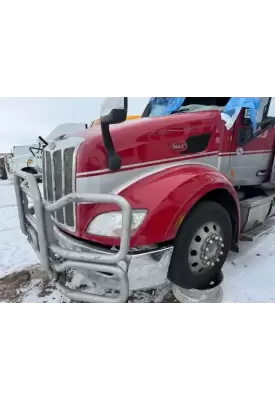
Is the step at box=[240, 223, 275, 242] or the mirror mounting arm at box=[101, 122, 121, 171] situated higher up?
the mirror mounting arm at box=[101, 122, 121, 171]

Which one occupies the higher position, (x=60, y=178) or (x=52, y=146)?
(x=52, y=146)

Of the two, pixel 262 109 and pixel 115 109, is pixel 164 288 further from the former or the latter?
pixel 262 109

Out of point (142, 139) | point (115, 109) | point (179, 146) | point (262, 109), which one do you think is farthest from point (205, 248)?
point (262, 109)

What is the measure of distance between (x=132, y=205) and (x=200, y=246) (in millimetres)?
697

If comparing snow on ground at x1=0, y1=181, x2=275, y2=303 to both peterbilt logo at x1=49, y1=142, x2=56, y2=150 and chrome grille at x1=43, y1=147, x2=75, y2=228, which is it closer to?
chrome grille at x1=43, y1=147, x2=75, y2=228

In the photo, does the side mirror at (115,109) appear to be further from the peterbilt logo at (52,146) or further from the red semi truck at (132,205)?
the peterbilt logo at (52,146)

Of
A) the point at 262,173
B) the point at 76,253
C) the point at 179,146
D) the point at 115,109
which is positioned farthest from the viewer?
the point at 262,173

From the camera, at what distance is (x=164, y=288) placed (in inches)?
100

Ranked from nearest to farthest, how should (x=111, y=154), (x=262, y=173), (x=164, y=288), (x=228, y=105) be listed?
1. (x=111, y=154)
2. (x=164, y=288)
3. (x=228, y=105)
4. (x=262, y=173)

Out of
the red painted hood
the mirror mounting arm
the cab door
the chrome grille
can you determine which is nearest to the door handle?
the cab door

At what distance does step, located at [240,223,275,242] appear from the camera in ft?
9.91

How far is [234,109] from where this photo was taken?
2721mm

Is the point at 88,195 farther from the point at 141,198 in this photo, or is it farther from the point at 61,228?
the point at 61,228

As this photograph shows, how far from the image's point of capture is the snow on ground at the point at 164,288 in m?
2.46
